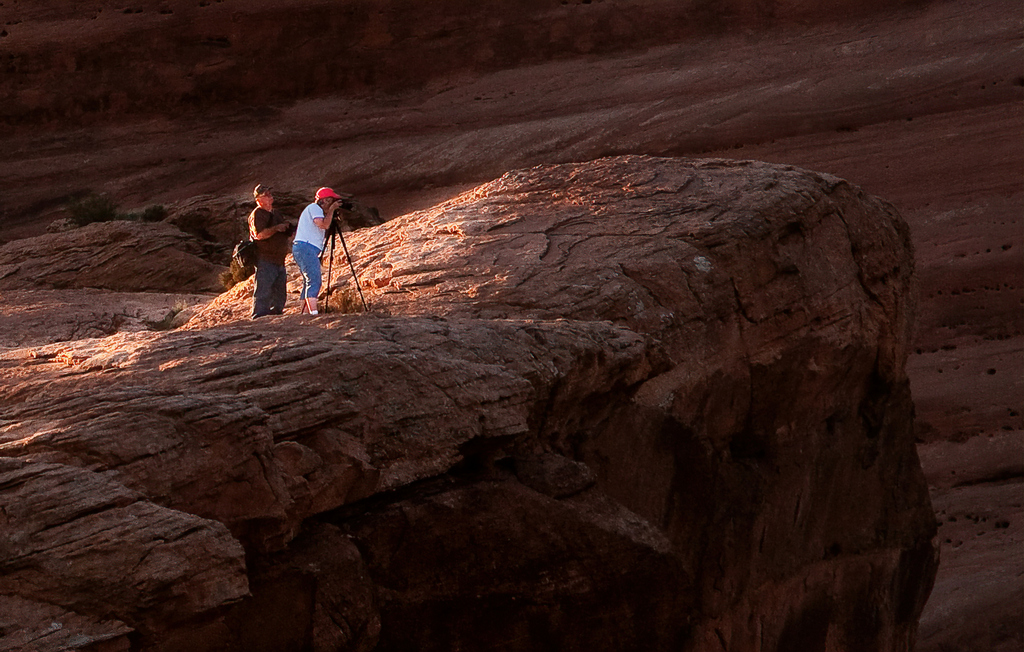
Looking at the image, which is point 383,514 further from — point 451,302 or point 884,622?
point 884,622

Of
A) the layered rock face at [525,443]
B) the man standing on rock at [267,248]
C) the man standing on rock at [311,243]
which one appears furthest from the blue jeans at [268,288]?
the layered rock face at [525,443]

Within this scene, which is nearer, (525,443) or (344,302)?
(525,443)

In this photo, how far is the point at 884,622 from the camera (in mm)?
17094

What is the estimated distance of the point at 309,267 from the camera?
43.1 feet

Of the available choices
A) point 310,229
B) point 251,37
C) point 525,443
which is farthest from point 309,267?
point 251,37

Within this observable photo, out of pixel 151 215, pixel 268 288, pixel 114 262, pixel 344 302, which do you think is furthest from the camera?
pixel 151 215

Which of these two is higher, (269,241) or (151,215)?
(269,241)

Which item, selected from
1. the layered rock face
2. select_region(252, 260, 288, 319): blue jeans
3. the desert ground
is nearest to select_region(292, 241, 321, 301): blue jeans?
select_region(252, 260, 288, 319): blue jeans

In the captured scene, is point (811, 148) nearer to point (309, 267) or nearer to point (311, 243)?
point (311, 243)

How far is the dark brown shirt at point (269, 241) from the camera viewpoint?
13281mm

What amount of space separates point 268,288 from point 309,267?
59 cm

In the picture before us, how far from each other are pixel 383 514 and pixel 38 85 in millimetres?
28028

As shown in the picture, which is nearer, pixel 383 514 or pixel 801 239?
pixel 383 514

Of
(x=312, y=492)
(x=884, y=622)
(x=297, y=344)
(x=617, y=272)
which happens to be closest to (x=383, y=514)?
(x=312, y=492)
